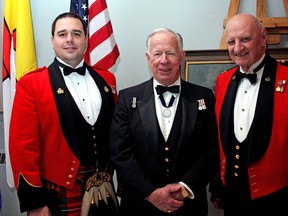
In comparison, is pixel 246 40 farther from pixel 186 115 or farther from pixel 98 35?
pixel 98 35

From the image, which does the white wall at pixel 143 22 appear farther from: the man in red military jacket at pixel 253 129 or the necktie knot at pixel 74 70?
the necktie knot at pixel 74 70

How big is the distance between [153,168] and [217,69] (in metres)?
1.28

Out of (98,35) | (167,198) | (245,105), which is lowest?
(167,198)

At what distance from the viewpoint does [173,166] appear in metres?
1.75

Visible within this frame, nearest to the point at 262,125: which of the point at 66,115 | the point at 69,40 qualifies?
the point at 66,115

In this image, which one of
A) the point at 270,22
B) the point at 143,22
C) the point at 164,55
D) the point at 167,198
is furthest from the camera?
the point at 143,22

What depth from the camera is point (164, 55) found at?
70.5 inches

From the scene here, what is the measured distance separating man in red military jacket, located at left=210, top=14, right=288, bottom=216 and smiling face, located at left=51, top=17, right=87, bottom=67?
0.90 meters

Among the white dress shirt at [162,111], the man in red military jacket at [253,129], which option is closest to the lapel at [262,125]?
the man in red military jacket at [253,129]

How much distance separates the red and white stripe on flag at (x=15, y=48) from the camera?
8.86 ft

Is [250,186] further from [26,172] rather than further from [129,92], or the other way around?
[26,172]

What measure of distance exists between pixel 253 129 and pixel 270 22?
43.5 inches

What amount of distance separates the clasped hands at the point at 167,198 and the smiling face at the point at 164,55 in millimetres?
575

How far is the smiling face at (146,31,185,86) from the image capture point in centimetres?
179
